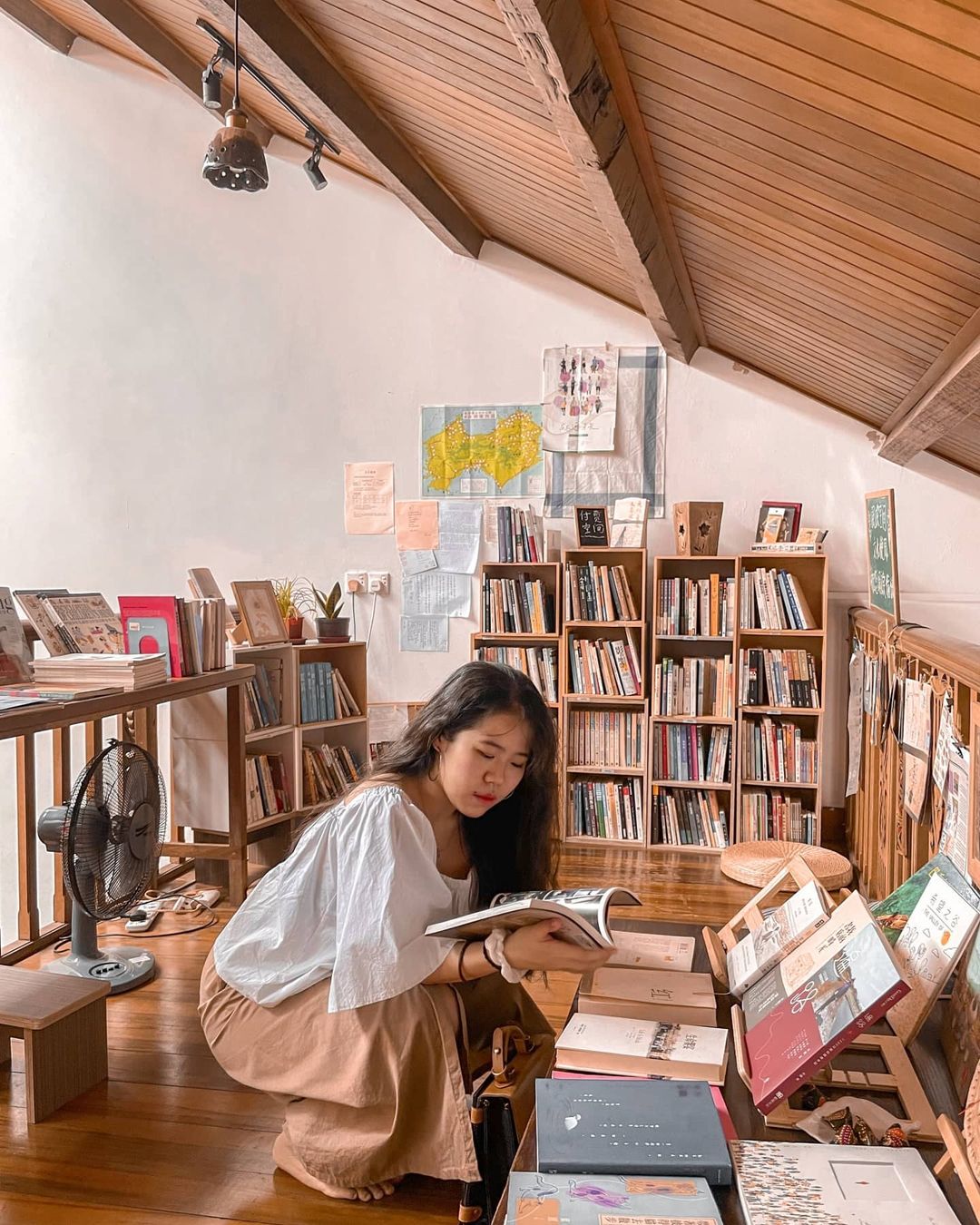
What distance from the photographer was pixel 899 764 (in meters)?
3.24

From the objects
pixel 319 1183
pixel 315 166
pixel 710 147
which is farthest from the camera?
pixel 315 166

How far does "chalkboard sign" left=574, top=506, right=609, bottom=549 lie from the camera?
4980 mm

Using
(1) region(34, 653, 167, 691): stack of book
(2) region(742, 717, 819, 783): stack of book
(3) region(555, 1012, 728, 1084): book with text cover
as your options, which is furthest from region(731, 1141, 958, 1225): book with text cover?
(2) region(742, 717, 819, 783): stack of book

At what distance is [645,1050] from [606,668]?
3.53 metres

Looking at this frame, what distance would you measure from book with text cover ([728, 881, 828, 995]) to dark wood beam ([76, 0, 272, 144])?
11.1 feet

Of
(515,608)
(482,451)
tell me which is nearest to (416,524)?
(482,451)

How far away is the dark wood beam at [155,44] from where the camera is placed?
412 centimetres

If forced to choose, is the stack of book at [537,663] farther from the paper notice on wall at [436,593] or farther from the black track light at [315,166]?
the black track light at [315,166]

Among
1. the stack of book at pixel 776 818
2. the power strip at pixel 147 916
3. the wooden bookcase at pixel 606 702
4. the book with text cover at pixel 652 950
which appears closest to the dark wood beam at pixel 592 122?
the book with text cover at pixel 652 950

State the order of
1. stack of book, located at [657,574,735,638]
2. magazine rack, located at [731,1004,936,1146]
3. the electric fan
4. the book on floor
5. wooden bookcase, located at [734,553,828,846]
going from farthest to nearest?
stack of book, located at [657,574,735,638] < wooden bookcase, located at [734,553,828,846] < the electric fan < magazine rack, located at [731,1004,936,1146] < the book on floor

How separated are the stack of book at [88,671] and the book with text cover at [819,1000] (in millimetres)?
2222

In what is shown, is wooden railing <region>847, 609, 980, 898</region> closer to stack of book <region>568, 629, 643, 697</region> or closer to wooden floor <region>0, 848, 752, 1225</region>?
stack of book <region>568, 629, 643, 697</region>

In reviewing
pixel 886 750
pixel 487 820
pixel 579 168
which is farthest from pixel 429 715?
pixel 886 750

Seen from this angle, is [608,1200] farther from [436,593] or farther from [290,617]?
[436,593]
